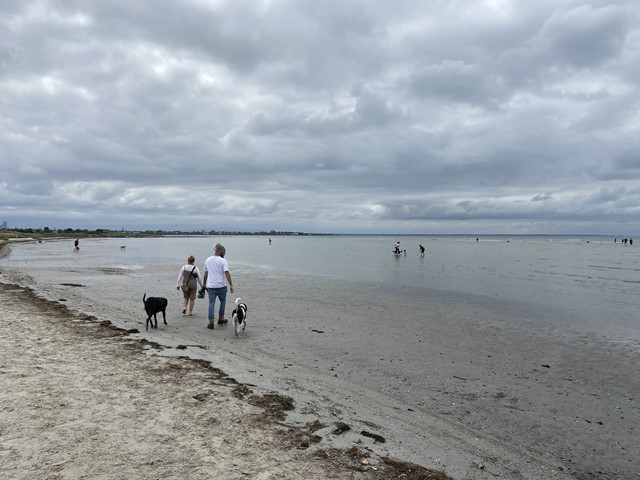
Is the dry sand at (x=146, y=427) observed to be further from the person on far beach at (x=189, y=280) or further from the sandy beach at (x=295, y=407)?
the person on far beach at (x=189, y=280)

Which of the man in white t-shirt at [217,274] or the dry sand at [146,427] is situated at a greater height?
the man in white t-shirt at [217,274]

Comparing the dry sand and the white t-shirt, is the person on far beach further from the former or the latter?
the dry sand

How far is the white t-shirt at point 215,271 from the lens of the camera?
1231 cm

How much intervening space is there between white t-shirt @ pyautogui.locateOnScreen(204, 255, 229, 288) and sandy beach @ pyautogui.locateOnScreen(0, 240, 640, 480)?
1471mm

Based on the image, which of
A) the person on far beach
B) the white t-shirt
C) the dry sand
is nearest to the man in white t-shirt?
the white t-shirt

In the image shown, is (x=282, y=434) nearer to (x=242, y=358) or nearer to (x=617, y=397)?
(x=242, y=358)

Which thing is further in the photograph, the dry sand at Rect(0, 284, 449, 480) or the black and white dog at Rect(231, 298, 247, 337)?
the black and white dog at Rect(231, 298, 247, 337)

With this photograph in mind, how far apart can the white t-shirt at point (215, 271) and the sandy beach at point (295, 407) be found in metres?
1.47

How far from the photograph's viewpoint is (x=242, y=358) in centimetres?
944

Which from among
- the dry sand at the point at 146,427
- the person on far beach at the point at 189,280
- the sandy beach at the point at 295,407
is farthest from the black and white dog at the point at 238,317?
the dry sand at the point at 146,427

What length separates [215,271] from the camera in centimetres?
1241

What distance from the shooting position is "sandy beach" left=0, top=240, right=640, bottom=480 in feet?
15.4

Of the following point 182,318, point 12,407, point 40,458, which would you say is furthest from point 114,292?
point 40,458

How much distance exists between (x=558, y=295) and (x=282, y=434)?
72.4 feet
